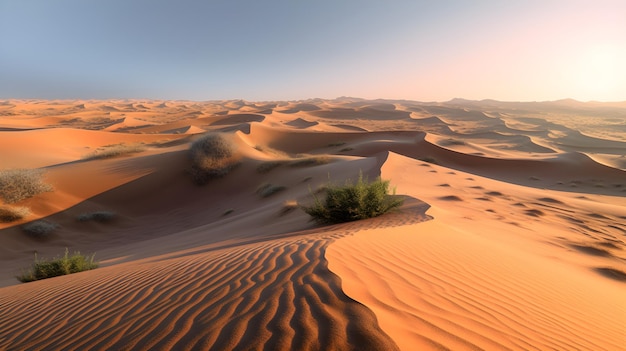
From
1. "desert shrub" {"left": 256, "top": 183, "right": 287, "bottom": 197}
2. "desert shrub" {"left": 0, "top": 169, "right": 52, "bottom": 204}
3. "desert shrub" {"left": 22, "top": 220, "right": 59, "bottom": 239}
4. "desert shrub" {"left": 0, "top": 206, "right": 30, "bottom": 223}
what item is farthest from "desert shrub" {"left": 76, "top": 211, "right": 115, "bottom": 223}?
"desert shrub" {"left": 256, "top": 183, "right": 287, "bottom": 197}

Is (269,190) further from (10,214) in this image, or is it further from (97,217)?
(10,214)

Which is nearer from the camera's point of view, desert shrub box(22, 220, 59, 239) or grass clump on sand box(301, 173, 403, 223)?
grass clump on sand box(301, 173, 403, 223)

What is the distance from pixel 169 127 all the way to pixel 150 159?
81.5 feet

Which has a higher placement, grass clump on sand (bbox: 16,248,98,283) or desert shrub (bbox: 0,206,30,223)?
grass clump on sand (bbox: 16,248,98,283)

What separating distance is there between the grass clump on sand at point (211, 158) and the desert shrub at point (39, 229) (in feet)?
19.8

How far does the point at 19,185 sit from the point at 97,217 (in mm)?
2915

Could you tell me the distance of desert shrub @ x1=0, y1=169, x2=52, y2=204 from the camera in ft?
36.6

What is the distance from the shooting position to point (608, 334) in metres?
2.87

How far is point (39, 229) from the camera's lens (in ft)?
31.9

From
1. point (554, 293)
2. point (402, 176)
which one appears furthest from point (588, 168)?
point (554, 293)

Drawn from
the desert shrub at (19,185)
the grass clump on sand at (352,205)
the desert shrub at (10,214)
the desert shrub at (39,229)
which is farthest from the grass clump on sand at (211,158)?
the grass clump on sand at (352,205)

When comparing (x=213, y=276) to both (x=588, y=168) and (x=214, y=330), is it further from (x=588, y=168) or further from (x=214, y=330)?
(x=588, y=168)

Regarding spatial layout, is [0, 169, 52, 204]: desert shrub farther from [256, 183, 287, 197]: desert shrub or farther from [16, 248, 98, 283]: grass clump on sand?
[256, 183, 287, 197]: desert shrub

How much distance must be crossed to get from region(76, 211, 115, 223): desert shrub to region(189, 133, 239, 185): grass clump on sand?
421cm
